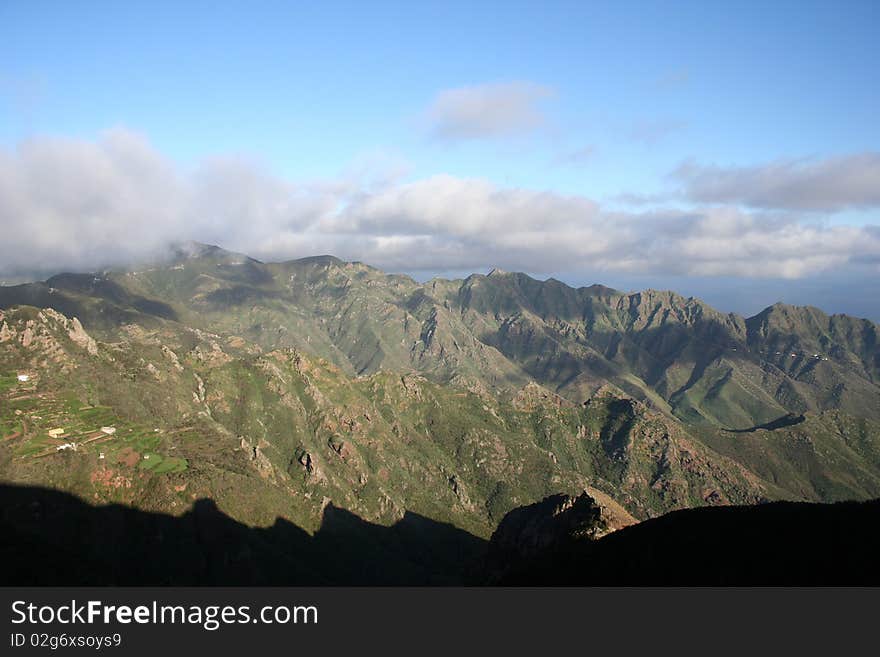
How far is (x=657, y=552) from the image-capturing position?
123 m

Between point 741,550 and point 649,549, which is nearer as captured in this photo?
point 741,550

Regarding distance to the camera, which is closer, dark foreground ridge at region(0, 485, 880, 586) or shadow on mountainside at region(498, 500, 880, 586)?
shadow on mountainside at region(498, 500, 880, 586)

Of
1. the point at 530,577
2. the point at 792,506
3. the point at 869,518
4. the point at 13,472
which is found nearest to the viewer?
the point at 869,518

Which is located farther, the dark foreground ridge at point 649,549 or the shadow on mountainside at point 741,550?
the dark foreground ridge at point 649,549

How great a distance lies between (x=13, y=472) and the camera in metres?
193

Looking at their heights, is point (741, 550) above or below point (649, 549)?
above
